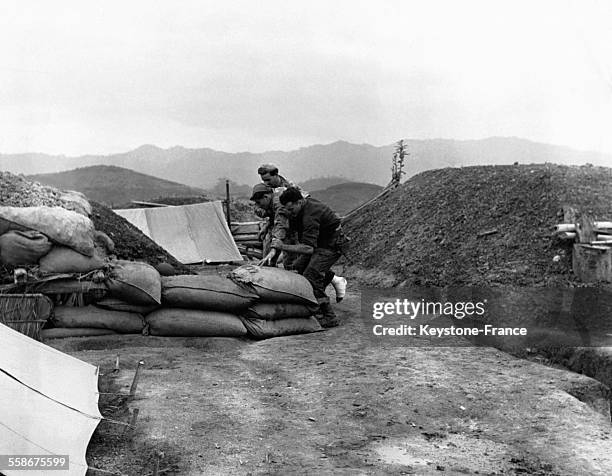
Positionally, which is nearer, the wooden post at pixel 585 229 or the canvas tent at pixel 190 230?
the wooden post at pixel 585 229

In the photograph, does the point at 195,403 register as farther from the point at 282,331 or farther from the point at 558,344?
the point at 558,344

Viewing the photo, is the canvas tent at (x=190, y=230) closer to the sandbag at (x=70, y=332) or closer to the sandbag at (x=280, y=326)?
the sandbag at (x=280, y=326)

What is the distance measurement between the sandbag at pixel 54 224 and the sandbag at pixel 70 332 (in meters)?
0.64

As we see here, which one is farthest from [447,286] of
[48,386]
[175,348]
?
[48,386]

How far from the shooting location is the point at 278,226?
247 inches

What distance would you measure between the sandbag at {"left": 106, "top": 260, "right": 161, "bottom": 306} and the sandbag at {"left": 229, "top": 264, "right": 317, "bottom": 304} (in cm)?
75

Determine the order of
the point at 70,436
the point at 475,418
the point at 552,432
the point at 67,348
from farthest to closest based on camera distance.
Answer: the point at 67,348 → the point at 475,418 → the point at 552,432 → the point at 70,436

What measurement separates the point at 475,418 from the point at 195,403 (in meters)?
1.71

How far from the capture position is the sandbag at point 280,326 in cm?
576

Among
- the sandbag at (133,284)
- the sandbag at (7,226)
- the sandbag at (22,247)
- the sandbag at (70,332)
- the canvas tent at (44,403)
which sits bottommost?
the sandbag at (70,332)

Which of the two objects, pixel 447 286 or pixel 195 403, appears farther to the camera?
pixel 447 286

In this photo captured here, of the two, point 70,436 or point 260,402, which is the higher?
point 70,436

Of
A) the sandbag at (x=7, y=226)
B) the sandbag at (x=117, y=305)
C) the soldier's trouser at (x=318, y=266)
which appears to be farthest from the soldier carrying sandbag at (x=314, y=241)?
the sandbag at (x=7, y=226)

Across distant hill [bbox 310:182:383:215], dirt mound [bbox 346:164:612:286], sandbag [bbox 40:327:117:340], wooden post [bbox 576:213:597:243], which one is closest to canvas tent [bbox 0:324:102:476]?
sandbag [bbox 40:327:117:340]
